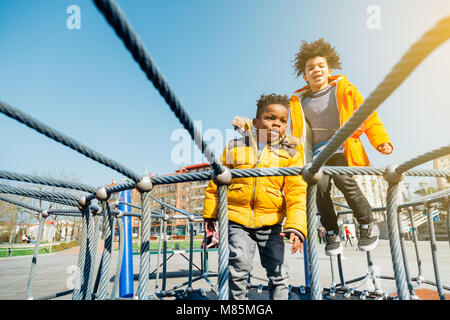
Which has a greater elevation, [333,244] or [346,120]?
[346,120]

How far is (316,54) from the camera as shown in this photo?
2318 millimetres

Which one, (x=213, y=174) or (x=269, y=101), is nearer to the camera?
(x=213, y=174)

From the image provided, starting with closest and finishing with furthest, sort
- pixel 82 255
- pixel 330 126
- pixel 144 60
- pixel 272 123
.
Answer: pixel 144 60
pixel 82 255
pixel 272 123
pixel 330 126

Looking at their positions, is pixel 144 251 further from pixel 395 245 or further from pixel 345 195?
pixel 345 195

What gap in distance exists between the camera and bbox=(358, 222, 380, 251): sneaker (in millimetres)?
1993

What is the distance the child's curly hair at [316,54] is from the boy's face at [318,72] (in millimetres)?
50

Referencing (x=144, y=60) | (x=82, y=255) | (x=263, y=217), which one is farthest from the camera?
(x=263, y=217)

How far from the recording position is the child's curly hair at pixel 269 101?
1965mm

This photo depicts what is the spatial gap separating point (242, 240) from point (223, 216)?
2.47 feet

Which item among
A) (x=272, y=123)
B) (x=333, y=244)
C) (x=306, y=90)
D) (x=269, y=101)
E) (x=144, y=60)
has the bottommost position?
(x=333, y=244)

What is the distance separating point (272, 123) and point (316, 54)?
3.10ft

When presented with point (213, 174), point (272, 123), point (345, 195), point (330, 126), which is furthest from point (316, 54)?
point (213, 174)
